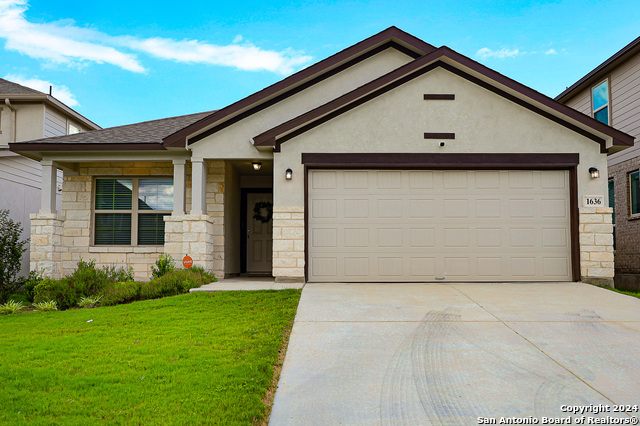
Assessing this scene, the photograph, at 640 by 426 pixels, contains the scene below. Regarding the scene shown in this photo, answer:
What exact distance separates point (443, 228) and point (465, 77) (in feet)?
10.4

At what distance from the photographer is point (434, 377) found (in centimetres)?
452

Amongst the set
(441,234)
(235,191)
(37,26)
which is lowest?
(441,234)

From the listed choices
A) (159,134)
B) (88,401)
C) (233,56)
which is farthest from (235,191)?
(233,56)

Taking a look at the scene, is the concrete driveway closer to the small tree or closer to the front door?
the front door

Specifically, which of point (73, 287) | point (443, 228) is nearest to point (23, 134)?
point (73, 287)

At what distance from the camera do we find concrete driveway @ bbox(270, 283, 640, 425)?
12.7 feet

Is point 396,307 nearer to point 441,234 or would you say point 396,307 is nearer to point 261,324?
point 261,324

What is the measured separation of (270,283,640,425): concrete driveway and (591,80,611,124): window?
339 inches

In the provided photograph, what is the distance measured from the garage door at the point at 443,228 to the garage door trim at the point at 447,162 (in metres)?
0.12

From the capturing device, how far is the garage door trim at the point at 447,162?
33.4 ft

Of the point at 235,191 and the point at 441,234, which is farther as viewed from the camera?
the point at 235,191

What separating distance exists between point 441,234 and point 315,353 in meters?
5.62

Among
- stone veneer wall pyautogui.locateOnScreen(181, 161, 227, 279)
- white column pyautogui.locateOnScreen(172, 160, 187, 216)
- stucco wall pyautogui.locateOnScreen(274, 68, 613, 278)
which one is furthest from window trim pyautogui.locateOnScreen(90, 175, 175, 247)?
stucco wall pyautogui.locateOnScreen(274, 68, 613, 278)

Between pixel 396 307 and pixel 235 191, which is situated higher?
pixel 235 191
